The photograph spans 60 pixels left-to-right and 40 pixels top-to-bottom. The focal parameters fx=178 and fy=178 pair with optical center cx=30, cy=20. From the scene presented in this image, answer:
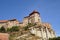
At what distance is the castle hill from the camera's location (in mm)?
64375

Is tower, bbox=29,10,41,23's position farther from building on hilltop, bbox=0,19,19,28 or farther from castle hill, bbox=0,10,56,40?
building on hilltop, bbox=0,19,19,28

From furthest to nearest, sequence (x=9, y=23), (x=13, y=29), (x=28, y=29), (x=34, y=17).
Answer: (x=9, y=23)
(x=34, y=17)
(x=13, y=29)
(x=28, y=29)

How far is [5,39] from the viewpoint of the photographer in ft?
166

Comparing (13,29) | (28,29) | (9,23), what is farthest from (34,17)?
(9,23)

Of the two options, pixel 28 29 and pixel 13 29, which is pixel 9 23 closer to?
pixel 13 29

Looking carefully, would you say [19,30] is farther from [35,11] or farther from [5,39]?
[5,39]

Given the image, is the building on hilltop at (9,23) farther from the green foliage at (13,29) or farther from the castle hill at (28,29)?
the green foliage at (13,29)

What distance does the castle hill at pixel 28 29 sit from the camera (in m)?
64.4

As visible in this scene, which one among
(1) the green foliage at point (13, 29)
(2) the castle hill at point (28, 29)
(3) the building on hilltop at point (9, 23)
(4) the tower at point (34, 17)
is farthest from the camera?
(3) the building on hilltop at point (9, 23)

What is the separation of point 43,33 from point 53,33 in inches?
420

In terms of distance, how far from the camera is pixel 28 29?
223 feet

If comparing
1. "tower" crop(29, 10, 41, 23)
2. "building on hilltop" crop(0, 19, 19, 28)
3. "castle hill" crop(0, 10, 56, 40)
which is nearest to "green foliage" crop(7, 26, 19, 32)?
"castle hill" crop(0, 10, 56, 40)

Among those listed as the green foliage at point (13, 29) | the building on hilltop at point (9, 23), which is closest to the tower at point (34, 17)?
the building on hilltop at point (9, 23)

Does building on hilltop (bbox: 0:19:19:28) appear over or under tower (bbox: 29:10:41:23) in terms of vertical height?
under
